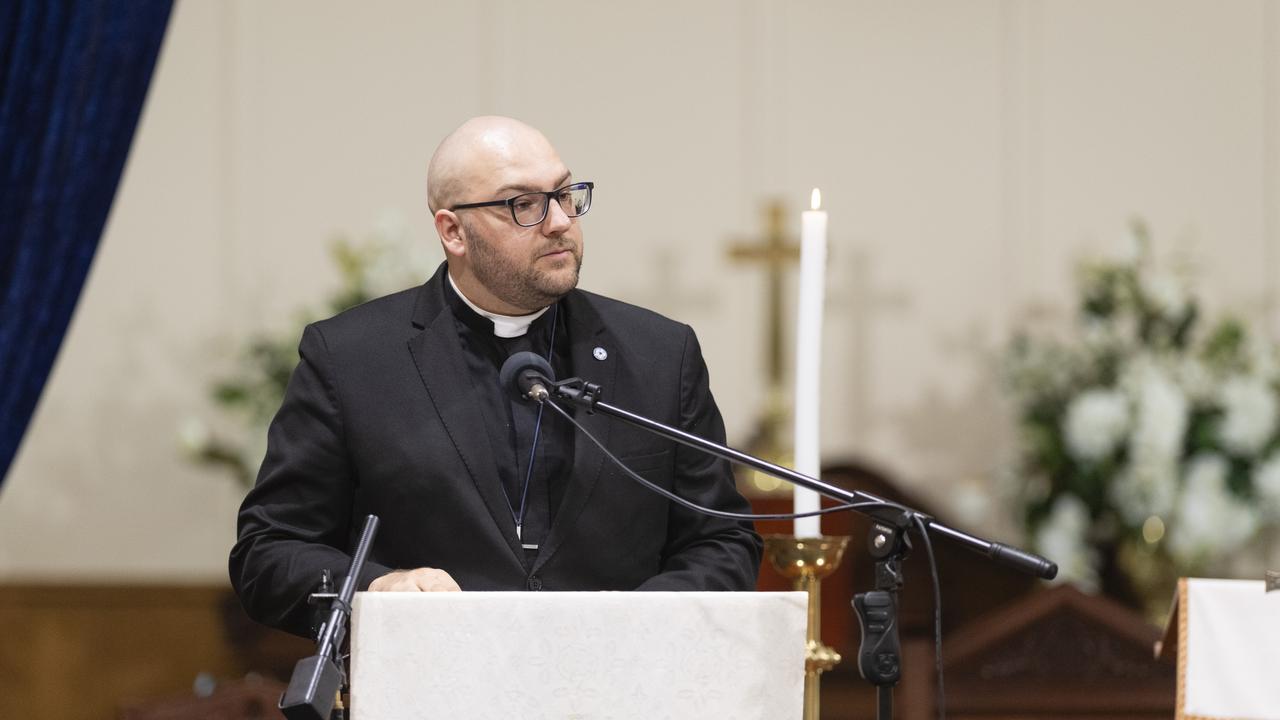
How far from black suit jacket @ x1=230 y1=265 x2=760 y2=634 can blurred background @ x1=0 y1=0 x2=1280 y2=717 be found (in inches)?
118

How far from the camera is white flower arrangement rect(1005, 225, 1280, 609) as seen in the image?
16.8ft

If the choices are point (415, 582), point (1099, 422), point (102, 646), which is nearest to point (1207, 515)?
point (1099, 422)

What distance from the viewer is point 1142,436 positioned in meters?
5.07

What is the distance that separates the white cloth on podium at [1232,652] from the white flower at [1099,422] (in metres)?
2.50

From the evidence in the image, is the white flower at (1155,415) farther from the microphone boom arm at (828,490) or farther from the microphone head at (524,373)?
the microphone head at (524,373)

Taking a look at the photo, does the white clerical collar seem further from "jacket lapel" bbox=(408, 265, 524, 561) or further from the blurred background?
the blurred background

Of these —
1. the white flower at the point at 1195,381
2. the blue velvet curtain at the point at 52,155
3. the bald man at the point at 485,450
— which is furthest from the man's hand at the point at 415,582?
the white flower at the point at 1195,381

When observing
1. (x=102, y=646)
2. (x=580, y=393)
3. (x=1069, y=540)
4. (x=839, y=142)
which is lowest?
(x=102, y=646)

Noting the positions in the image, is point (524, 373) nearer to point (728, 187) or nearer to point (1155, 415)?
point (1155, 415)

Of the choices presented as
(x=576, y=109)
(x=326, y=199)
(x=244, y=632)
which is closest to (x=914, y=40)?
(x=576, y=109)

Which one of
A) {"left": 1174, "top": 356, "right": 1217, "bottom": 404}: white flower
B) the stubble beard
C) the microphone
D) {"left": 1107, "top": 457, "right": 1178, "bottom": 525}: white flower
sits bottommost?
{"left": 1107, "top": 457, "right": 1178, "bottom": 525}: white flower

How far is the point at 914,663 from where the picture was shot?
366 centimetres

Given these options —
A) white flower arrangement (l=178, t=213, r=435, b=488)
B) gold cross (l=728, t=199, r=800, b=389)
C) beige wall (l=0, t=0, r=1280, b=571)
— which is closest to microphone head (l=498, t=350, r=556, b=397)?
white flower arrangement (l=178, t=213, r=435, b=488)

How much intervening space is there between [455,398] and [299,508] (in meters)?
0.36
